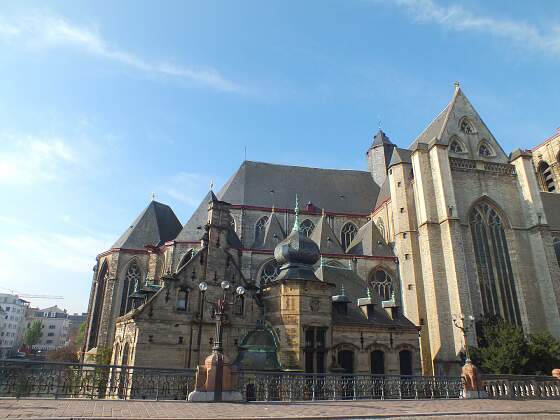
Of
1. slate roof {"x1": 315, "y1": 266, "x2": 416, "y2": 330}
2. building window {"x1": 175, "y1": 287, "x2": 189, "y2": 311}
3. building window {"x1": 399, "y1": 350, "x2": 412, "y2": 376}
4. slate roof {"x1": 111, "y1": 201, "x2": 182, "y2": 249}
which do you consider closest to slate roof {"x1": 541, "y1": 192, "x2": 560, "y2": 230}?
slate roof {"x1": 315, "y1": 266, "x2": 416, "y2": 330}

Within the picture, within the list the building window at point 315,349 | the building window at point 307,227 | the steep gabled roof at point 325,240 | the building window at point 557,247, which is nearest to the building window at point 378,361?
the building window at point 315,349

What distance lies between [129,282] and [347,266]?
50.5ft

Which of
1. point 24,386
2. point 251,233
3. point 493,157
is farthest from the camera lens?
point 251,233

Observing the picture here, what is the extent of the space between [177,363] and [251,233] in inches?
610

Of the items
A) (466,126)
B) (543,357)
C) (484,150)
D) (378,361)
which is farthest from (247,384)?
(466,126)

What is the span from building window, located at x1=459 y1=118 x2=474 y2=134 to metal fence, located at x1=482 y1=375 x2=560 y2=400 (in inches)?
766

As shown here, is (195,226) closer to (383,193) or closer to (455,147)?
(383,193)

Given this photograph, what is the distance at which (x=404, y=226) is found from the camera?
88.3 feet

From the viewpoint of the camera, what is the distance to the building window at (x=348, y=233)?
32.3 meters

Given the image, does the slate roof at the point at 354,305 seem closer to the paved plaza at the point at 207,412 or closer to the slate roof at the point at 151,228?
the paved plaza at the point at 207,412

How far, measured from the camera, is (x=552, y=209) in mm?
34594

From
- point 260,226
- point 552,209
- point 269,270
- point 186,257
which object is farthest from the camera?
point 552,209

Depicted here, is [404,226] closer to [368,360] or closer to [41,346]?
[368,360]

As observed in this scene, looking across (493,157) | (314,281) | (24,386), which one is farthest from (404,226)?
(24,386)
